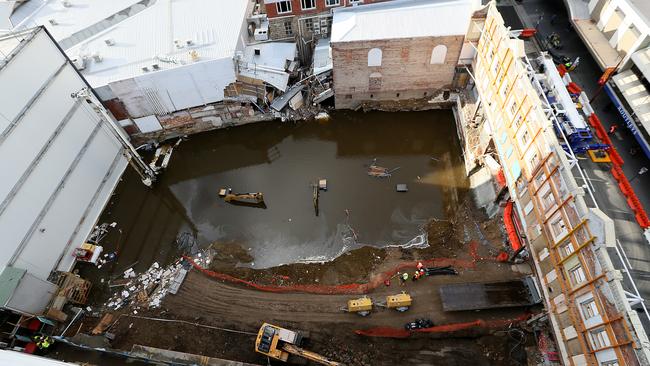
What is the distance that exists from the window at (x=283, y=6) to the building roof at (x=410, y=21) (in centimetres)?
597

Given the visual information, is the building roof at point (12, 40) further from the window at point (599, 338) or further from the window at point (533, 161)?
the window at point (599, 338)

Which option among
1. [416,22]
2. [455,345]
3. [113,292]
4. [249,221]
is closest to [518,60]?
[416,22]

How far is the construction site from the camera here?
23.5m

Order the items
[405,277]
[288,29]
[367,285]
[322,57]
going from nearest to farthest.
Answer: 1. [405,277]
2. [367,285]
3. [322,57]
4. [288,29]

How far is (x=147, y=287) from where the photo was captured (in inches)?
1113

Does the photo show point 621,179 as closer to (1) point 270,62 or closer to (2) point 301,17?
(2) point 301,17

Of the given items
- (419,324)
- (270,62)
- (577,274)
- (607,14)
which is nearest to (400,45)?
(270,62)

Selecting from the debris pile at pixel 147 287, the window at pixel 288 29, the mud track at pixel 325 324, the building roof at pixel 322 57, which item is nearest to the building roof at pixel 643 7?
the mud track at pixel 325 324

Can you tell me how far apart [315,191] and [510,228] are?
52.7 feet

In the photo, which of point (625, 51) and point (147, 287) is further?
point (625, 51)

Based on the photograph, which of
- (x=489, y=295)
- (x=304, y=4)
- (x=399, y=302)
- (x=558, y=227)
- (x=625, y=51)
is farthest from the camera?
(x=304, y=4)

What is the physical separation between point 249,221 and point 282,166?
6.68m

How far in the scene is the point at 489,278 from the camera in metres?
25.8

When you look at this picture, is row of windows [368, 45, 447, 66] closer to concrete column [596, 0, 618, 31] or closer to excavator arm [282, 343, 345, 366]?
concrete column [596, 0, 618, 31]
